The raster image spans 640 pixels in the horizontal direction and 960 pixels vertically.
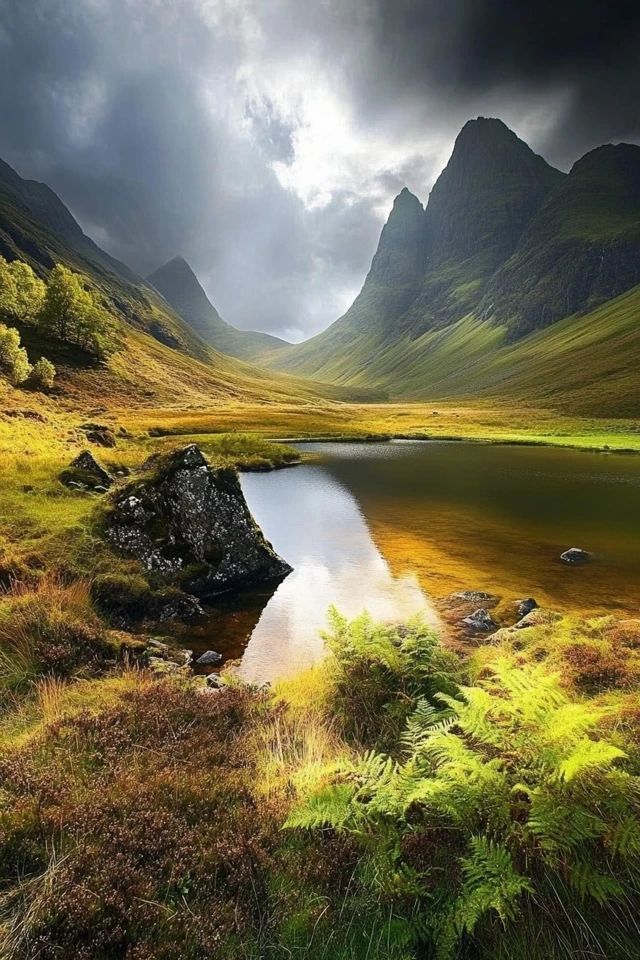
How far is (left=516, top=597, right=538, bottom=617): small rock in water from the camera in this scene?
579 inches

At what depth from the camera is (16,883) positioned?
3984 millimetres

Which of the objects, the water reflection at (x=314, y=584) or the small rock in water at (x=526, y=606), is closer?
the water reflection at (x=314, y=584)

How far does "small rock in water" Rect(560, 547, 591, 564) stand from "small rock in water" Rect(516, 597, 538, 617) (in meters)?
5.78

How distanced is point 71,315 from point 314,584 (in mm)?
121624

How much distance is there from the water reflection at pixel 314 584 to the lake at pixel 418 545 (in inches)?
2.2

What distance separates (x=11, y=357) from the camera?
78.4 m

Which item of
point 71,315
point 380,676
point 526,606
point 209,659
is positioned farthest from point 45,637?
point 71,315

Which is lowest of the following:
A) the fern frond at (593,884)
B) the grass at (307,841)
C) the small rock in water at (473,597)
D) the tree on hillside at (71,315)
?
the small rock in water at (473,597)

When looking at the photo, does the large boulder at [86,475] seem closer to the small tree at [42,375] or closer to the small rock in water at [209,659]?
the small rock in water at [209,659]

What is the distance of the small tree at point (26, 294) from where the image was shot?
4313 inches

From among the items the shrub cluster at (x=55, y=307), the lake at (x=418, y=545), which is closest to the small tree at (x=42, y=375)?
the shrub cluster at (x=55, y=307)

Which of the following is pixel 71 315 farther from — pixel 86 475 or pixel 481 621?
pixel 481 621

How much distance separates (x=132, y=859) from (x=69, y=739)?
7.86 ft

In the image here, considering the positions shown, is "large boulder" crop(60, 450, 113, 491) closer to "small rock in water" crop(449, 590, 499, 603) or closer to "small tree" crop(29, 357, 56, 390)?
"small rock in water" crop(449, 590, 499, 603)
